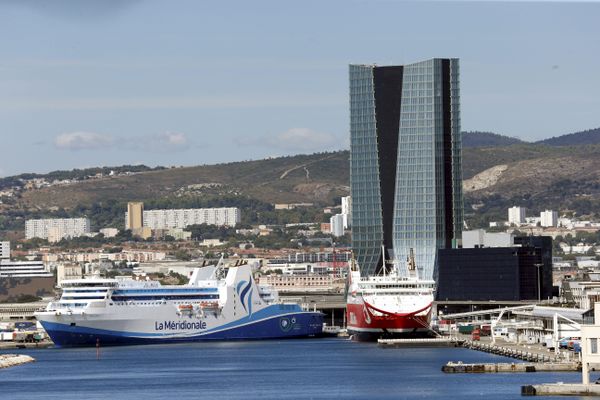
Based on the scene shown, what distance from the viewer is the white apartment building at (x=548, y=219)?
167250 mm

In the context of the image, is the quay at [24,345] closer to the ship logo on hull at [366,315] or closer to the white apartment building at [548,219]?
the ship logo on hull at [366,315]

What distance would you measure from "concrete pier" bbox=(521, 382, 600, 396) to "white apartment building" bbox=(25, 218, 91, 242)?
142 meters

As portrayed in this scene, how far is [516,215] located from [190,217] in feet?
113

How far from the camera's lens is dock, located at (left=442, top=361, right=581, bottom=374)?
47.5 metres

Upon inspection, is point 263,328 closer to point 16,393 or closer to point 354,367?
point 354,367

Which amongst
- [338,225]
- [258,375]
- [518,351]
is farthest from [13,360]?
[338,225]

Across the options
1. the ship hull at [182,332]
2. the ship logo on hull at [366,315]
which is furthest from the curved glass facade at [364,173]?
the ship logo on hull at [366,315]

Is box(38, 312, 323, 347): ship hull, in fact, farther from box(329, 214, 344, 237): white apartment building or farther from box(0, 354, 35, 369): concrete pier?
box(329, 214, 344, 237): white apartment building

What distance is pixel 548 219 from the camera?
168m

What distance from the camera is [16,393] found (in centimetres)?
4625

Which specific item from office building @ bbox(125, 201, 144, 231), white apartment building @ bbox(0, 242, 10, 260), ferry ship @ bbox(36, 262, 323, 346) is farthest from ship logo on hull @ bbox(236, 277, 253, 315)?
office building @ bbox(125, 201, 144, 231)

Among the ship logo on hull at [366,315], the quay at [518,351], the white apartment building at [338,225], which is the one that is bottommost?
the quay at [518,351]

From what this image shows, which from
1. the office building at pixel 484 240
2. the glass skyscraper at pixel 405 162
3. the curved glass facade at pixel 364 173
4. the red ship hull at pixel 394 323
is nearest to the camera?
the red ship hull at pixel 394 323

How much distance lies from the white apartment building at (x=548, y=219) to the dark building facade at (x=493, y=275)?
259 feet
